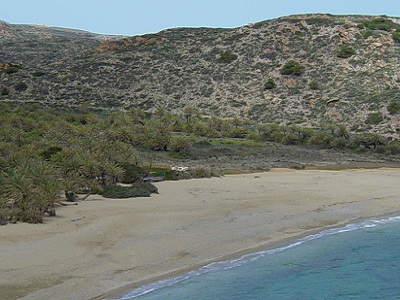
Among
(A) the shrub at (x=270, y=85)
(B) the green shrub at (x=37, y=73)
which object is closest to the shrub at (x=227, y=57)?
(A) the shrub at (x=270, y=85)

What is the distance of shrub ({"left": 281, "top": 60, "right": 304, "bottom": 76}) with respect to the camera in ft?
253

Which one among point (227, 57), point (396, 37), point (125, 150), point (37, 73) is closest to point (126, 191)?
point (125, 150)

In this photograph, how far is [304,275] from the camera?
17.3 metres

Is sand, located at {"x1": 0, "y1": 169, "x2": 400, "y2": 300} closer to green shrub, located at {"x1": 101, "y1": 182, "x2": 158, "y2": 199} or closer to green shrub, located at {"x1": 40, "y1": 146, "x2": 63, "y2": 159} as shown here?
green shrub, located at {"x1": 101, "y1": 182, "x2": 158, "y2": 199}

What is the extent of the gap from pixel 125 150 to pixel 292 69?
4657 cm

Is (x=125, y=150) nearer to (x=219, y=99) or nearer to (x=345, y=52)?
(x=219, y=99)

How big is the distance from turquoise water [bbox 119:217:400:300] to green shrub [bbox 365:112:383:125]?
143ft

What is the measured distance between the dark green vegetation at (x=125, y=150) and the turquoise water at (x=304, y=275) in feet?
23.0

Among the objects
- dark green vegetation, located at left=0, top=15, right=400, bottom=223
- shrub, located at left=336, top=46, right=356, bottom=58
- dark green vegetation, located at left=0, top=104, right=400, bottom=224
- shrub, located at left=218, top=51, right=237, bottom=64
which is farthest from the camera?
shrub, located at left=218, top=51, right=237, bottom=64

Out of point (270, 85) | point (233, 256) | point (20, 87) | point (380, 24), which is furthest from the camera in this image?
point (380, 24)

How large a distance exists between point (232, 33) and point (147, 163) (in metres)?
51.6

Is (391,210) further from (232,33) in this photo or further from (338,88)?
(232,33)

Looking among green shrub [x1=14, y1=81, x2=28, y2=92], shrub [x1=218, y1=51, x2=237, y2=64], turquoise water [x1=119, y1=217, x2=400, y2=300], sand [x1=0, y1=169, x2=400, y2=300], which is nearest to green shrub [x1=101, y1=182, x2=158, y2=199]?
sand [x1=0, y1=169, x2=400, y2=300]

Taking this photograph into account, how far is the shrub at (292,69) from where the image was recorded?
77188mm
